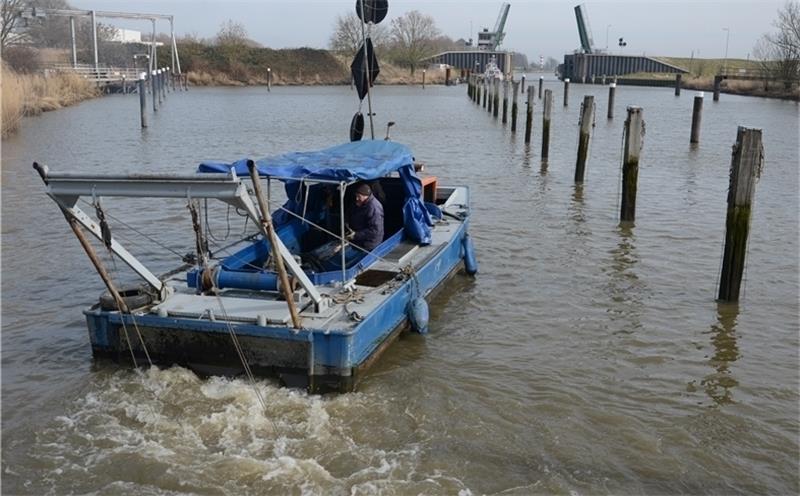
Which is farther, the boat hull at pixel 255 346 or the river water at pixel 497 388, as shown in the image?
the boat hull at pixel 255 346

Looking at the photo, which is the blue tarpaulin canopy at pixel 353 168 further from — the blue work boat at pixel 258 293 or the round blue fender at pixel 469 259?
the round blue fender at pixel 469 259

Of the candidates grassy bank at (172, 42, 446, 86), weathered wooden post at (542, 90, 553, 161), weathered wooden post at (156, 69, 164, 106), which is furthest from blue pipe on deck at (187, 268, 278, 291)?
grassy bank at (172, 42, 446, 86)

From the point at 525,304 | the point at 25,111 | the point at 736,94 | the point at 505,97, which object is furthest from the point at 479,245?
the point at 736,94

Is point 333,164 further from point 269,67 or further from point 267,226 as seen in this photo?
point 269,67

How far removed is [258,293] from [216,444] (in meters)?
2.05

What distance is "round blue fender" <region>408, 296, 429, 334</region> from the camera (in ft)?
29.1

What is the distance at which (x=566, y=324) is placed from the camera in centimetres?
969

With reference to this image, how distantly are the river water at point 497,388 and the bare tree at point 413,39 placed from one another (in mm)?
82268

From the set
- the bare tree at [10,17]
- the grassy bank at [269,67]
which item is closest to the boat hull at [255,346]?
the bare tree at [10,17]

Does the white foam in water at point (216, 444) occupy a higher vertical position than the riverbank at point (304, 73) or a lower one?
lower

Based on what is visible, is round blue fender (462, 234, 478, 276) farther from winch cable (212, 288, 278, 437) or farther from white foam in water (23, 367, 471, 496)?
winch cable (212, 288, 278, 437)

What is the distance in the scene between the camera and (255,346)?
735 cm

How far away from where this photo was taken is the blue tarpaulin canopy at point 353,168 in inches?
316

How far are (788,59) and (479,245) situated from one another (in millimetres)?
52274
